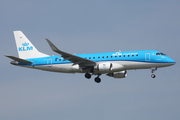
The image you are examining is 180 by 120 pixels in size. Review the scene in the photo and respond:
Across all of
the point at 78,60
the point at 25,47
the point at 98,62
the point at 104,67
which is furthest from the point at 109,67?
the point at 25,47

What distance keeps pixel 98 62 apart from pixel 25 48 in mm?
15047

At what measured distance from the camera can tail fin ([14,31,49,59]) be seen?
57.1 m

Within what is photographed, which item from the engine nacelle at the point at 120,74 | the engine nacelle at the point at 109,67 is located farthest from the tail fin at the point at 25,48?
the engine nacelle at the point at 120,74

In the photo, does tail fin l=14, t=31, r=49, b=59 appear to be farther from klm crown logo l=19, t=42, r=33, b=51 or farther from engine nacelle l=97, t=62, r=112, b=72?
engine nacelle l=97, t=62, r=112, b=72

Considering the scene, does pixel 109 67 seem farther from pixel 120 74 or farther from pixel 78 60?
pixel 120 74

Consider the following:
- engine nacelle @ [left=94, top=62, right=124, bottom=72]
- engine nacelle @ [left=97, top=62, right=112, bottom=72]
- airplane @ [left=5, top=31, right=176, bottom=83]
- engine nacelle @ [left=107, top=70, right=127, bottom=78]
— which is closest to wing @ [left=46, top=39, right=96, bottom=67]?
airplane @ [left=5, top=31, right=176, bottom=83]

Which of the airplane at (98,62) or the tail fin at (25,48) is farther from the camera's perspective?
the tail fin at (25,48)

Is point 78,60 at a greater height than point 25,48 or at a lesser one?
lesser

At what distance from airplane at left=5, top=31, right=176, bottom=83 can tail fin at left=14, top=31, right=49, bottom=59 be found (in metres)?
0.21

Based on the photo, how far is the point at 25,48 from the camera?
5856 cm

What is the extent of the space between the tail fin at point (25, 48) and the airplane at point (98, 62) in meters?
0.21

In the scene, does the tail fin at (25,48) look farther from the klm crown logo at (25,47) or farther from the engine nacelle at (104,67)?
the engine nacelle at (104,67)

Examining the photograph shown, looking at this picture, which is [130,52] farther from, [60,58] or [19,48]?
[19,48]

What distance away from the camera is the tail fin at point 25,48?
57.1 metres
